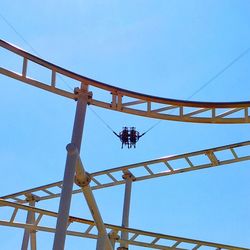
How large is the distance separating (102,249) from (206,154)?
161 inches

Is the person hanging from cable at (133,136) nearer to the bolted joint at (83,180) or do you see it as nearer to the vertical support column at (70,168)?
the vertical support column at (70,168)

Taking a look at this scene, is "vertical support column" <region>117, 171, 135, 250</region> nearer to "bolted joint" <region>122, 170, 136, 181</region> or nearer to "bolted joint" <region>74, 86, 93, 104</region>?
"bolted joint" <region>122, 170, 136, 181</region>

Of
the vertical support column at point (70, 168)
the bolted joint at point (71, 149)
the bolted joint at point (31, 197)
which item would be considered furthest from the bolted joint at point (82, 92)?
the bolted joint at point (31, 197)

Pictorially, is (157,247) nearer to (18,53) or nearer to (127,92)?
(127,92)

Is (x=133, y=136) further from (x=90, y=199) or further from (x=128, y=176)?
(x=128, y=176)

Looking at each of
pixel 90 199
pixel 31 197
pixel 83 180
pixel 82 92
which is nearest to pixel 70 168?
pixel 83 180

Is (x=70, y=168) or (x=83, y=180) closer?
(x=70, y=168)

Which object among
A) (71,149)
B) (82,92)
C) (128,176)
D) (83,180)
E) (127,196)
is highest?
(128,176)

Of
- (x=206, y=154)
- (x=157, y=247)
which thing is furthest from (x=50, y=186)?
(x=206, y=154)

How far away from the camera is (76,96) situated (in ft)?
30.8

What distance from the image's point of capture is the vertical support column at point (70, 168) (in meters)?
7.80

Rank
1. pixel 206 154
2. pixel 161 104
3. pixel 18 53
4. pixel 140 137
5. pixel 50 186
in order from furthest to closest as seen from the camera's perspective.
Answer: pixel 50 186, pixel 206 154, pixel 140 137, pixel 161 104, pixel 18 53

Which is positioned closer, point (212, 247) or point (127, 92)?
point (127, 92)

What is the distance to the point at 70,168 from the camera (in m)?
8.24
